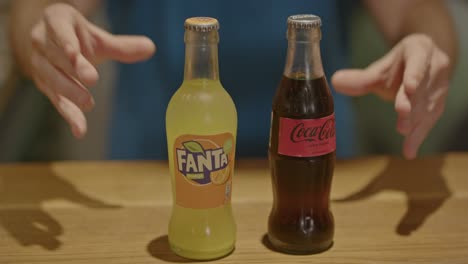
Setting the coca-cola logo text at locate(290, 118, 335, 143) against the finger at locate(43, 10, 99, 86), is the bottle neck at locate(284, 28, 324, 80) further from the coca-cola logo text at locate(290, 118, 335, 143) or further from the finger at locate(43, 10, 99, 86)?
the finger at locate(43, 10, 99, 86)

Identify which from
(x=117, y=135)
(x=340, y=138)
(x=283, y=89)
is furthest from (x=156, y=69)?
(x=283, y=89)

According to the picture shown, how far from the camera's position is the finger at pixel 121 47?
110cm

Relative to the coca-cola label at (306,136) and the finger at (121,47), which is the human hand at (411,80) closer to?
the coca-cola label at (306,136)

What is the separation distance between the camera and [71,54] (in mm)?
962

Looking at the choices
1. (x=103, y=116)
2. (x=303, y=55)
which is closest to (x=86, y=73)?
(x=303, y=55)

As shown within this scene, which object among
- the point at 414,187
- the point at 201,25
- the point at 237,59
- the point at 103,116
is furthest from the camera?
the point at 103,116

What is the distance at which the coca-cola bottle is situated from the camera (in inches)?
36.4

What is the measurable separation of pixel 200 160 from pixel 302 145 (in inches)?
5.2

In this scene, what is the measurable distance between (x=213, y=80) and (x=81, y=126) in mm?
191

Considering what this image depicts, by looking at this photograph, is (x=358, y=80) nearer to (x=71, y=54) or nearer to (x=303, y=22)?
(x=303, y=22)

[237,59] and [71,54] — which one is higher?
Result: [71,54]

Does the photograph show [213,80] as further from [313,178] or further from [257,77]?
[257,77]

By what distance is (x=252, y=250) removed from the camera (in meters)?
1.00

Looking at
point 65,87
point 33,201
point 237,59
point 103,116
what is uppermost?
point 65,87
